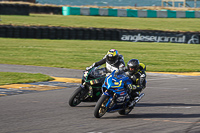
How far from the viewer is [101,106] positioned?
354 inches

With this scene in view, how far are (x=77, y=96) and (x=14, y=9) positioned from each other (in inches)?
1867

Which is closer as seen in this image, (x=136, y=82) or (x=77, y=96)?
(x=136, y=82)

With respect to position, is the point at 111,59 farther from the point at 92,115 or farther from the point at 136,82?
the point at 92,115

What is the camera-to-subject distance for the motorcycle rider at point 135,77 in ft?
31.5

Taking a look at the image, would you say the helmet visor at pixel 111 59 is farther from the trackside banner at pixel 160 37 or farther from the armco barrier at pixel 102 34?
the trackside banner at pixel 160 37

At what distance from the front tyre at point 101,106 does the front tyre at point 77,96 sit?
1.76 metres

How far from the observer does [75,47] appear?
3294 centimetres

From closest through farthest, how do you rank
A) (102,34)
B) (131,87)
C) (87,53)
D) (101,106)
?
1. (101,106)
2. (131,87)
3. (87,53)
4. (102,34)

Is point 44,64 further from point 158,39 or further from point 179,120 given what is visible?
point 158,39

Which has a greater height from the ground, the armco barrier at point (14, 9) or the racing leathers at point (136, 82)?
the racing leathers at point (136, 82)

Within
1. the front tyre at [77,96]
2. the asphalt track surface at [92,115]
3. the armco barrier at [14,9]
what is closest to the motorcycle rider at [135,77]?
the asphalt track surface at [92,115]

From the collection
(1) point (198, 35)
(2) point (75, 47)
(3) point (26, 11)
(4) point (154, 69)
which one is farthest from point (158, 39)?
(3) point (26, 11)

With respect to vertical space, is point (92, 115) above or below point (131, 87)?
below

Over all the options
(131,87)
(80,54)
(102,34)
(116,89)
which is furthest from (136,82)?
(102,34)
